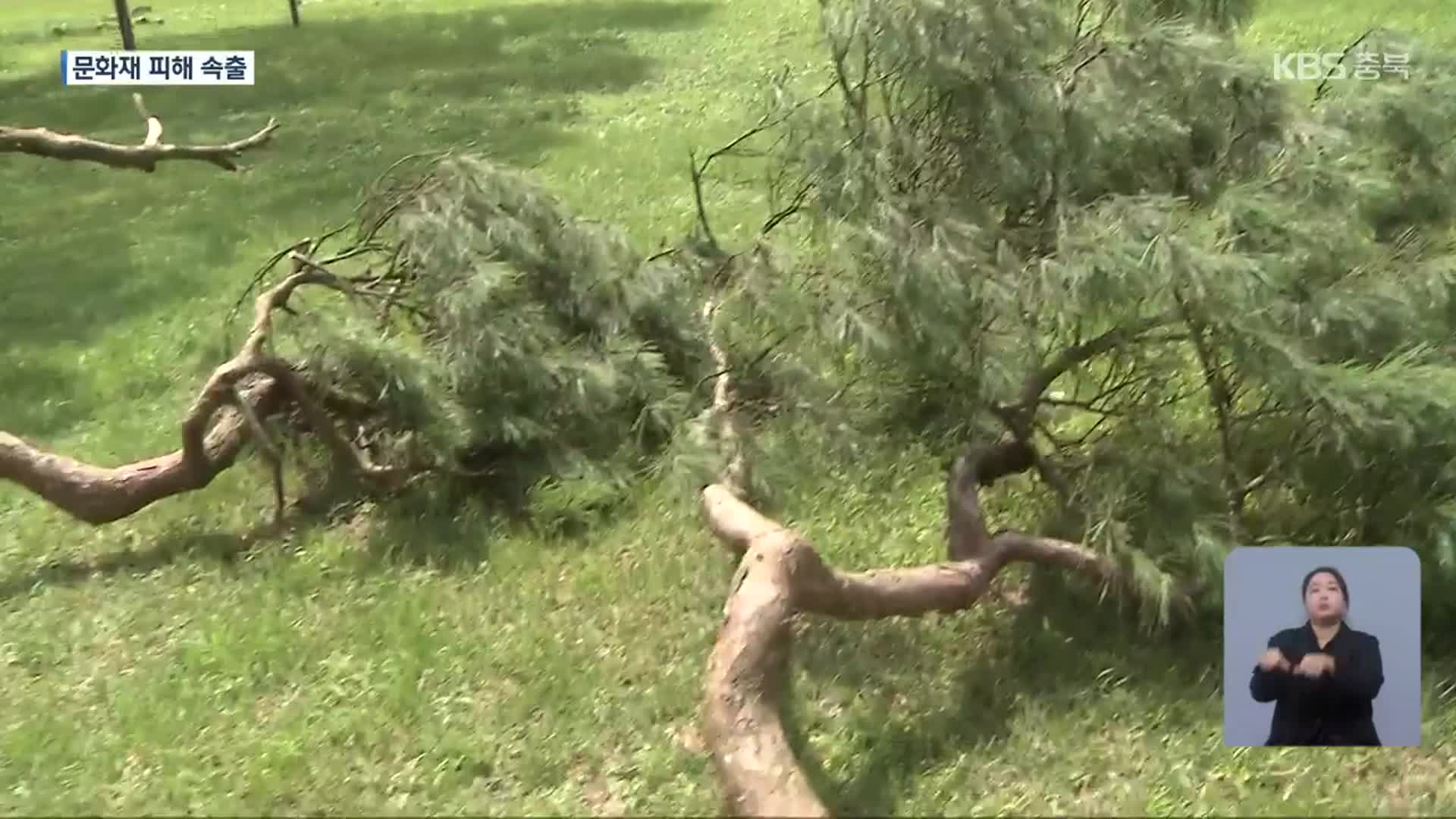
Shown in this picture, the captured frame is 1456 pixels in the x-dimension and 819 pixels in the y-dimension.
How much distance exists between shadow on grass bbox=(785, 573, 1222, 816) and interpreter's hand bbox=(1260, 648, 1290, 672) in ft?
1.26

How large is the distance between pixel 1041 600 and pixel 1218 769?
0.57 meters

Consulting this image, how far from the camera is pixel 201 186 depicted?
6.62 m

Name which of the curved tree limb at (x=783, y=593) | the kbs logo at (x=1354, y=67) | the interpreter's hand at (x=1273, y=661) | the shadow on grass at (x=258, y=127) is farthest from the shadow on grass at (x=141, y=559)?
the kbs logo at (x=1354, y=67)

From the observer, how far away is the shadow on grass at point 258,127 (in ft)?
17.7

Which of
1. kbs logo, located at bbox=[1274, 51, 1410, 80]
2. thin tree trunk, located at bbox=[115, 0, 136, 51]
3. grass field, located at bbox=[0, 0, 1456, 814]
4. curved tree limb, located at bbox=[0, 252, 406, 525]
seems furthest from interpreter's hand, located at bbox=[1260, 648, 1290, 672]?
thin tree trunk, located at bbox=[115, 0, 136, 51]

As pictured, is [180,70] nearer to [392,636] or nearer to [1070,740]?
[392,636]

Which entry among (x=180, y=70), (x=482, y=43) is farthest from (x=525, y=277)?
(x=482, y=43)

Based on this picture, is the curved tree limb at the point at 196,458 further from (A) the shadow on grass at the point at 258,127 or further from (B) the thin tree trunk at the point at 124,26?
(B) the thin tree trunk at the point at 124,26

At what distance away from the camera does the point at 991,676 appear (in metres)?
2.77

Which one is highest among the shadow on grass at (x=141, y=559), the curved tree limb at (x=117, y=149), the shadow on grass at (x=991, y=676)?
the curved tree limb at (x=117, y=149)

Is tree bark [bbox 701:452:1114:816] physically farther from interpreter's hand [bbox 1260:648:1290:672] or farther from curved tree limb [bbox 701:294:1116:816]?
interpreter's hand [bbox 1260:648:1290:672]

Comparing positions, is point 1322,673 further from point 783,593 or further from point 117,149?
point 117,149

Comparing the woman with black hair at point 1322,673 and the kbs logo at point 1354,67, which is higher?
the kbs logo at point 1354,67

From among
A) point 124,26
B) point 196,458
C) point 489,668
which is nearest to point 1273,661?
point 489,668
